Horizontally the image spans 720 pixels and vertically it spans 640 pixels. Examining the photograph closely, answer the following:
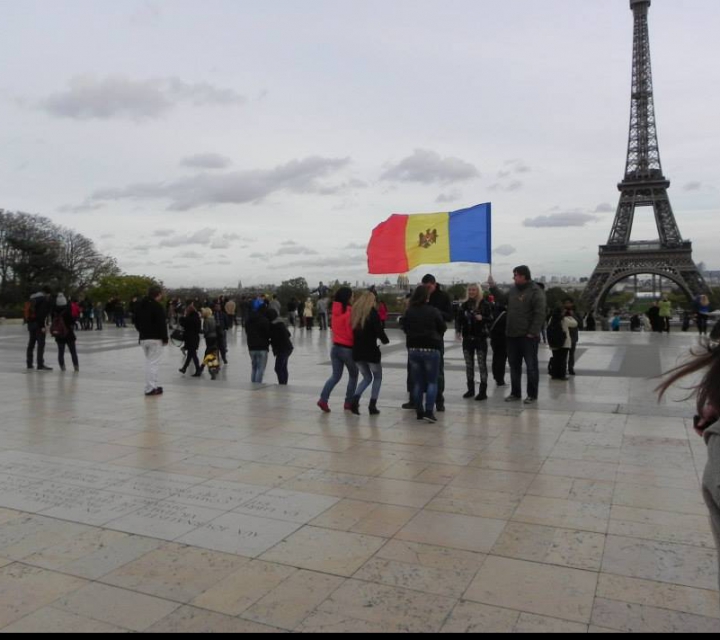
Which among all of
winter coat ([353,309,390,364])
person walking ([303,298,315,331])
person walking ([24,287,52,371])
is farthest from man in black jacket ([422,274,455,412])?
person walking ([303,298,315,331])

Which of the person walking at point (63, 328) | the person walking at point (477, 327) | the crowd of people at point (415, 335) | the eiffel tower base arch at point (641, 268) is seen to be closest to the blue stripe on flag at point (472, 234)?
the crowd of people at point (415, 335)

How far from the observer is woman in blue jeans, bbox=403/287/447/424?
7.87m

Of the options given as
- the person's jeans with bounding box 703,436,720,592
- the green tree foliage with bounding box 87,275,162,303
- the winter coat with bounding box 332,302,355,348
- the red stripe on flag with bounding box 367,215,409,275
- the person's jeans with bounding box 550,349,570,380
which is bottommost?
the person's jeans with bounding box 550,349,570,380

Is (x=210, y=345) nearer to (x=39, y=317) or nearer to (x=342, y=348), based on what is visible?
(x=39, y=317)

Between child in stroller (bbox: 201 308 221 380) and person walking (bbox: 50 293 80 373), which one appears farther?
person walking (bbox: 50 293 80 373)

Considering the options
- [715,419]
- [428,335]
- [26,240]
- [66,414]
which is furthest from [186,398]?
[26,240]

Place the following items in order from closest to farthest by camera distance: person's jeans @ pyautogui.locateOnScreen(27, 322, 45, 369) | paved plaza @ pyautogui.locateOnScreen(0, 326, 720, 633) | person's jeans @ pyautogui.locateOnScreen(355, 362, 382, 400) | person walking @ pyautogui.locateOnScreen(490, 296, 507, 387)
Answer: paved plaza @ pyautogui.locateOnScreen(0, 326, 720, 633), person's jeans @ pyautogui.locateOnScreen(355, 362, 382, 400), person walking @ pyautogui.locateOnScreen(490, 296, 507, 387), person's jeans @ pyautogui.locateOnScreen(27, 322, 45, 369)

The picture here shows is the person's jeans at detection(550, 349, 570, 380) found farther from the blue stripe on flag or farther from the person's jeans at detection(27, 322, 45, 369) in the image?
the person's jeans at detection(27, 322, 45, 369)

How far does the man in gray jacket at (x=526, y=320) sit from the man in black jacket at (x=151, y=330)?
5.24 meters

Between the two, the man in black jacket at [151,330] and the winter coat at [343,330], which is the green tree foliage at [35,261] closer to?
the man in black jacket at [151,330]

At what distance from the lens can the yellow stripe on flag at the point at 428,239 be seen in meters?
12.1

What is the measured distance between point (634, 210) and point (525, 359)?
6860 cm

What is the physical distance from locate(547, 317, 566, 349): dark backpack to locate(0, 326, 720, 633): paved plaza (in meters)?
2.30

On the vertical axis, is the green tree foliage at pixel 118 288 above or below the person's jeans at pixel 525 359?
above
